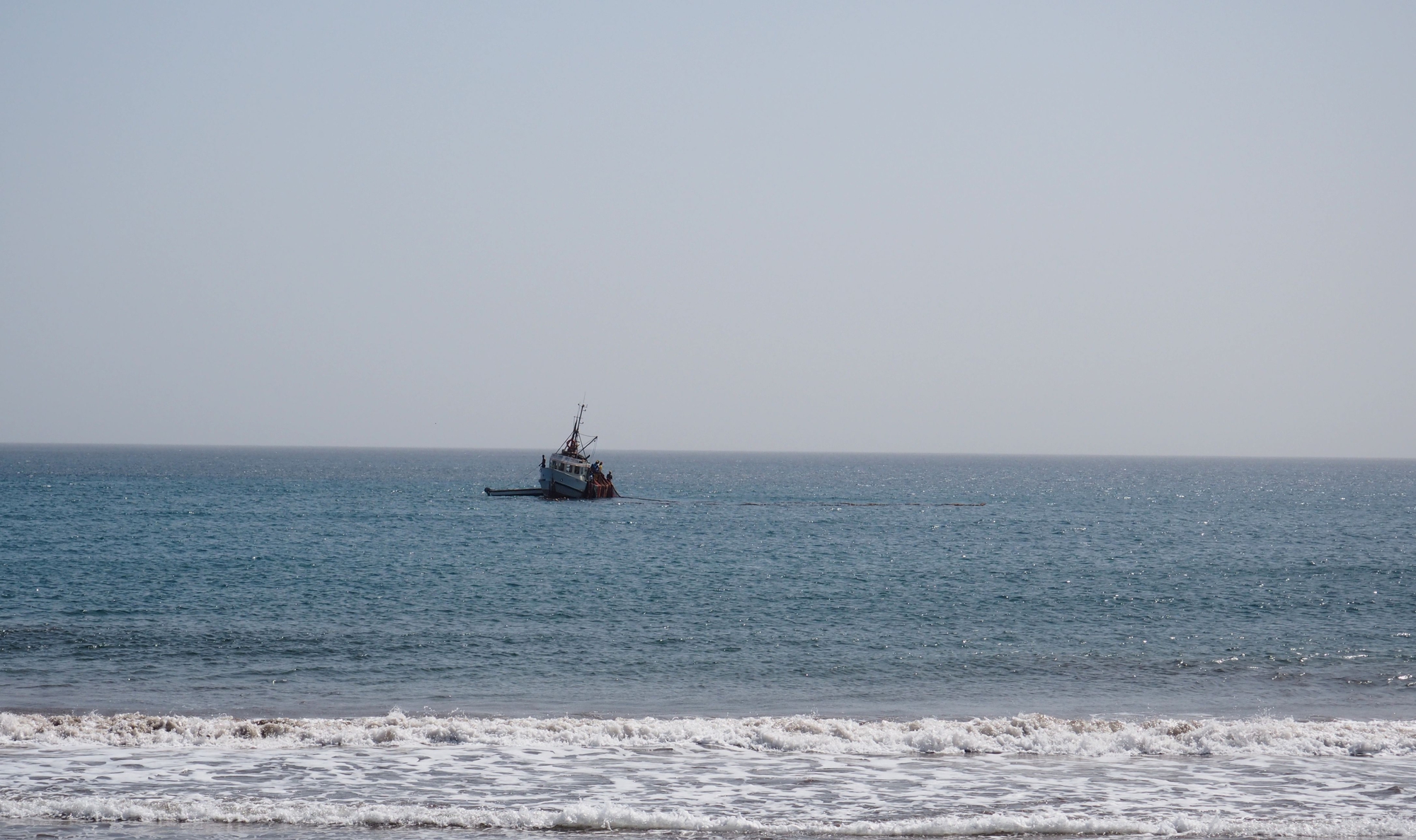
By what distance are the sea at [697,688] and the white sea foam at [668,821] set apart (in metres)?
0.05

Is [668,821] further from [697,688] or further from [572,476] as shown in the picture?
[572,476]

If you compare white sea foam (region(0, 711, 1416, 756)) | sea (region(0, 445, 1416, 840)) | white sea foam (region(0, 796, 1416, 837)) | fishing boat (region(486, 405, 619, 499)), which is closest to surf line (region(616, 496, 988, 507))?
fishing boat (region(486, 405, 619, 499))

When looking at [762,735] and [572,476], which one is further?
[572,476]

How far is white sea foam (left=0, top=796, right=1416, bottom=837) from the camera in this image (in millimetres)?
13453

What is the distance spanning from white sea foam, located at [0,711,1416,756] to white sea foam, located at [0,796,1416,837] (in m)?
3.55

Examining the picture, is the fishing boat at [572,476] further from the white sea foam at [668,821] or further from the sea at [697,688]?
the white sea foam at [668,821]

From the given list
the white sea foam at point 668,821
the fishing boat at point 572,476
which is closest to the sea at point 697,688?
the white sea foam at point 668,821

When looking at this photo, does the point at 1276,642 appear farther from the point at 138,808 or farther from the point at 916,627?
the point at 138,808

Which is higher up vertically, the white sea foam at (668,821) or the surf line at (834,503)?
the white sea foam at (668,821)

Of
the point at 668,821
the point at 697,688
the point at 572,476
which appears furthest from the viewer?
the point at 572,476

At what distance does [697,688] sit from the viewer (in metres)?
24.0

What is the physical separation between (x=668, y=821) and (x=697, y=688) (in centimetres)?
1027

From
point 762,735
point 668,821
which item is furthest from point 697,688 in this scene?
point 668,821

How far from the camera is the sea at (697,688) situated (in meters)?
14.3
